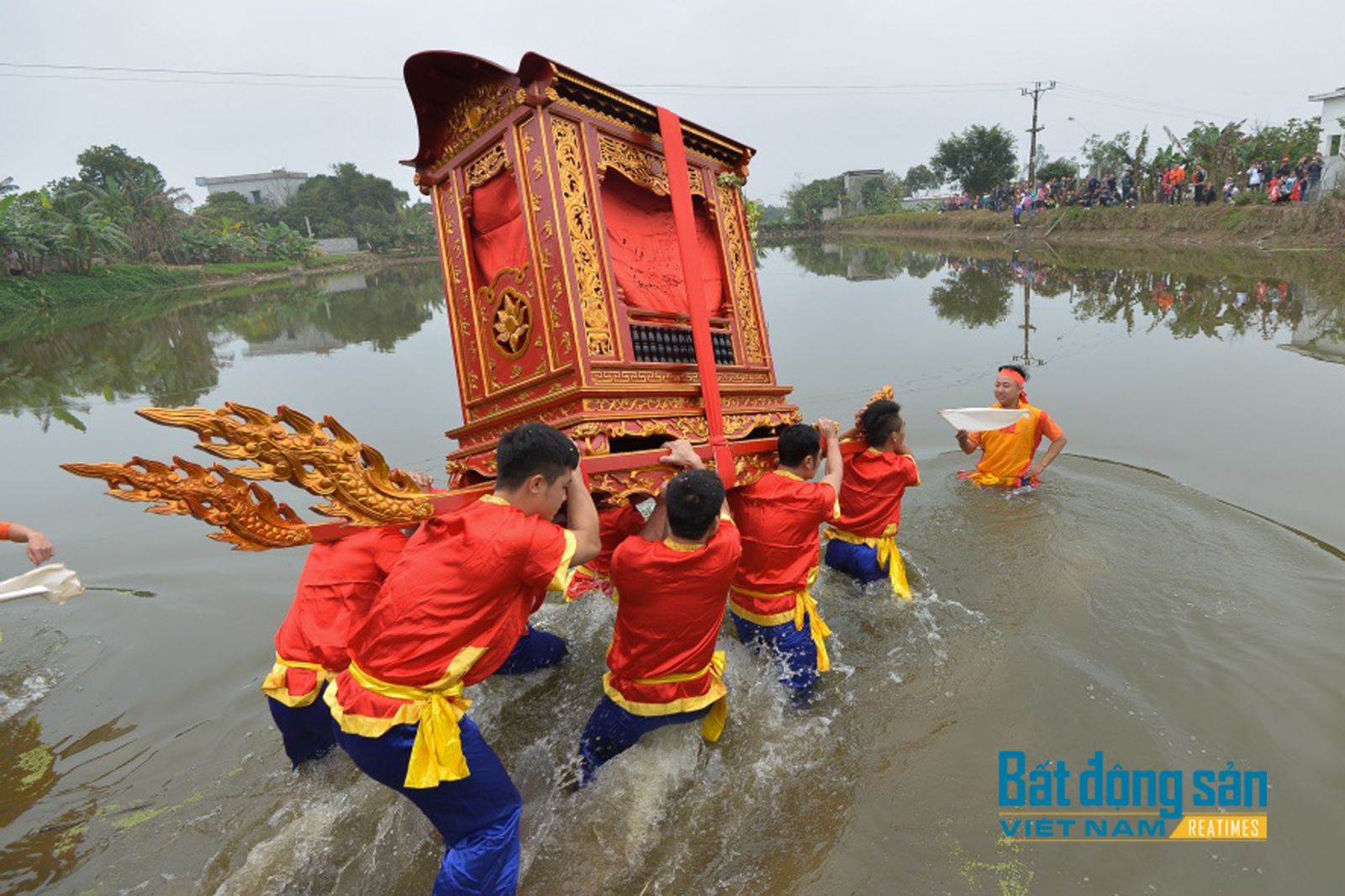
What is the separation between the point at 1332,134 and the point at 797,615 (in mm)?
34136

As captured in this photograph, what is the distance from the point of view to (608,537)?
375cm

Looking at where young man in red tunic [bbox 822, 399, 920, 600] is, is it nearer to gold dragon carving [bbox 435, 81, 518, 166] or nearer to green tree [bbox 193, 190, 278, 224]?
gold dragon carving [bbox 435, 81, 518, 166]

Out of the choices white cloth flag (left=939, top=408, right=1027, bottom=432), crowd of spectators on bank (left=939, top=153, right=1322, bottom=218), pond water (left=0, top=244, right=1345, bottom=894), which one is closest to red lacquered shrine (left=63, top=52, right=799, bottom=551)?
pond water (left=0, top=244, right=1345, bottom=894)

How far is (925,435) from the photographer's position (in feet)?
27.5

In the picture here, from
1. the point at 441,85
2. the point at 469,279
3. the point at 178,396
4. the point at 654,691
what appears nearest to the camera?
the point at 654,691

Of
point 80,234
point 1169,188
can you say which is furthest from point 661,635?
point 80,234

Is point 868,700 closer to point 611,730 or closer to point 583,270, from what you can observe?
point 611,730

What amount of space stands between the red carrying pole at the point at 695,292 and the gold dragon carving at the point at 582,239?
46cm

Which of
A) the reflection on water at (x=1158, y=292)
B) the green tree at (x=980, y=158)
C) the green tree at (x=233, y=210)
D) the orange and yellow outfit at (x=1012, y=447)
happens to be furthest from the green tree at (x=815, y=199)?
the orange and yellow outfit at (x=1012, y=447)

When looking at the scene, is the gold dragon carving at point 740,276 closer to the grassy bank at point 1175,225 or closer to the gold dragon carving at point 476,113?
the gold dragon carving at point 476,113

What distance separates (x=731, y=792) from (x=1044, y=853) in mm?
1336

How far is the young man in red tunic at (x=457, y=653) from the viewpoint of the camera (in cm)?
219

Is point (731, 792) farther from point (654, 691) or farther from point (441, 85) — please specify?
point (441, 85)

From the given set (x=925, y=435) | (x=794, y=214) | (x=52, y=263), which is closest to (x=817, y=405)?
(x=925, y=435)
